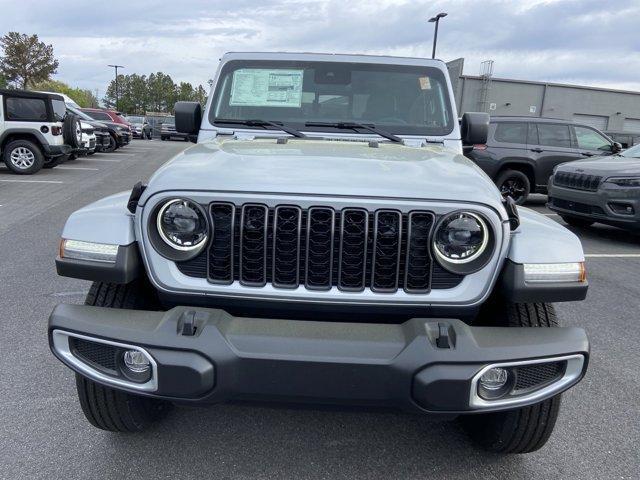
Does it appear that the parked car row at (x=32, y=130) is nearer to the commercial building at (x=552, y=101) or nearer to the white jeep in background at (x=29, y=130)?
the white jeep in background at (x=29, y=130)

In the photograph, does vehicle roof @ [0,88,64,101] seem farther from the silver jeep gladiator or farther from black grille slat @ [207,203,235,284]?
black grille slat @ [207,203,235,284]

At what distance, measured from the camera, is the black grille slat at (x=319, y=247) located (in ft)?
6.79

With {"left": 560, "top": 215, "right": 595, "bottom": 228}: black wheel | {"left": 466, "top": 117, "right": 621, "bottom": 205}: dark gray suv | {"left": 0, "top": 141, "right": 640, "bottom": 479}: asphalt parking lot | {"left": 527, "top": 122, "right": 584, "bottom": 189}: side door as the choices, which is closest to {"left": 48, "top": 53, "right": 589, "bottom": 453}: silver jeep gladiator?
{"left": 0, "top": 141, "right": 640, "bottom": 479}: asphalt parking lot

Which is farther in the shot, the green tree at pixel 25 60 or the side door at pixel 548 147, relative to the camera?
the green tree at pixel 25 60

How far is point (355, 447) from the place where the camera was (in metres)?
2.64

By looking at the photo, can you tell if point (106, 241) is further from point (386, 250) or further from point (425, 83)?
point (425, 83)

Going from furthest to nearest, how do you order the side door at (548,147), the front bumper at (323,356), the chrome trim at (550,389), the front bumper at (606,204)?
the side door at (548,147) < the front bumper at (606,204) < the chrome trim at (550,389) < the front bumper at (323,356)

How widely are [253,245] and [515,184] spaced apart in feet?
30.2

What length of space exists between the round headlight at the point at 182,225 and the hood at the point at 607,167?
6768 millimetres

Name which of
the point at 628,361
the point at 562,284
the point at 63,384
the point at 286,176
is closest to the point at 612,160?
the point at 628,361

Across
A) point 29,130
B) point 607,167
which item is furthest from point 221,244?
point 29,130

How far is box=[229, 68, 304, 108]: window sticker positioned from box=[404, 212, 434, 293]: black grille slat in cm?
177

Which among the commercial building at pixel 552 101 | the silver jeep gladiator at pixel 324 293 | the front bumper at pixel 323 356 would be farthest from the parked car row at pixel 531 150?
the commercial building at pixel 552 101

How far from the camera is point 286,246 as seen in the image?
211 cm
